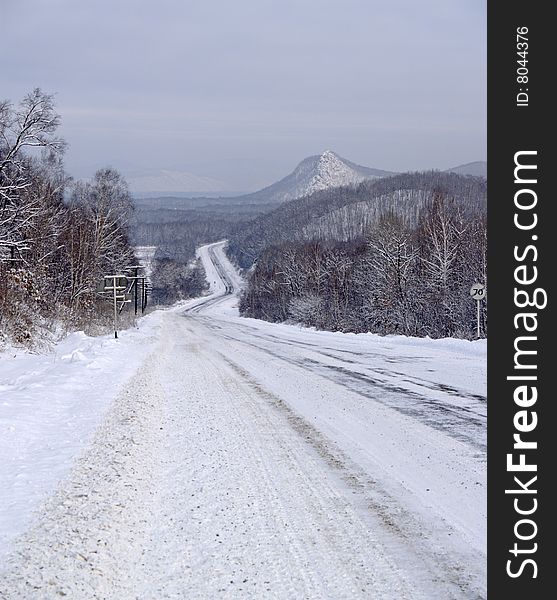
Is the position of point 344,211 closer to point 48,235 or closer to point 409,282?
point 409,282

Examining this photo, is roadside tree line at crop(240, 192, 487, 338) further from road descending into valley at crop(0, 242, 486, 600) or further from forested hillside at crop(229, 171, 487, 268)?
forested hillside at crop(229, 171, 487, 268)

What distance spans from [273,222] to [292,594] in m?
188

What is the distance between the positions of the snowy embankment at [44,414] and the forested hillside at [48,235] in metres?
4.51

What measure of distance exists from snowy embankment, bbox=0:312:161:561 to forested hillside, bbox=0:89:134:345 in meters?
4.51

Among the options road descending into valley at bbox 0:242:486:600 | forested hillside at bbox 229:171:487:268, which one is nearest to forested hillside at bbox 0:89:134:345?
road descending into valley at bbox 0:242:486:600

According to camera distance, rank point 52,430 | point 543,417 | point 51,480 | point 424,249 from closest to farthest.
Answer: point 543,417 → point 51,480 → point 52,430 → point 424,249

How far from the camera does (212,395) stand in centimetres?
1194

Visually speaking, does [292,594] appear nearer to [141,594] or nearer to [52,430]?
[141,594]

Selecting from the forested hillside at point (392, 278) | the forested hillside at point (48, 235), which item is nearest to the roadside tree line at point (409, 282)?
the forested hillside at point (392, 278)

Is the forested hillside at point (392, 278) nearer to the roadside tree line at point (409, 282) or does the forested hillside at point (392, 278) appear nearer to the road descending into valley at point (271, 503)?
the roadside tree line at point (409, 282)

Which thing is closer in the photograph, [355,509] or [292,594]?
[292,594]

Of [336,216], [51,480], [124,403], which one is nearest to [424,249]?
[124,403]

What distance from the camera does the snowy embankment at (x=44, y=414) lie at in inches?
246

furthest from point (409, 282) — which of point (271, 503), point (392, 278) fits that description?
point (271, 503)
